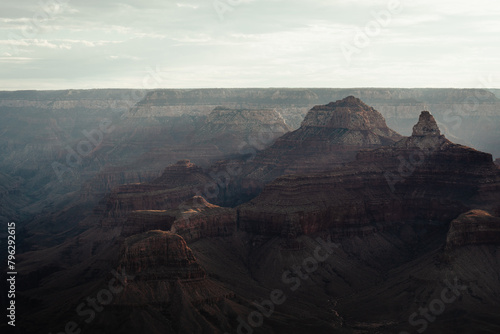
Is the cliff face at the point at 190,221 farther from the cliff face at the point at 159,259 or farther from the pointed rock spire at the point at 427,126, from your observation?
the pointed rock spire at the point at 427,126

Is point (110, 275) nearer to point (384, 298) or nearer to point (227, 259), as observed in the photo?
point (227, 259)

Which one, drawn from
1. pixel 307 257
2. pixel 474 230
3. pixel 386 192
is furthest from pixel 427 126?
pixel 307 257

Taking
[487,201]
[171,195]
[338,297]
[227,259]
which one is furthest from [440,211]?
[171,195]

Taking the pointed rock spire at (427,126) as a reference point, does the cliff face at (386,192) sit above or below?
below

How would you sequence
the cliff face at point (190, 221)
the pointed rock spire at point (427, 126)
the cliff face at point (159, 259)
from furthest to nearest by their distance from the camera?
the pointed rock spire at point (427, 126) → the cliff face at point (190, 221) → the cliff face at point (159, 259)

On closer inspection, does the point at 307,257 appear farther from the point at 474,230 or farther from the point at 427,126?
the point at 427,126

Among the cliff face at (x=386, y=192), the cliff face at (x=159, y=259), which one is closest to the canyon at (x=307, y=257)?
the cliff face at (x=159, y=259)
